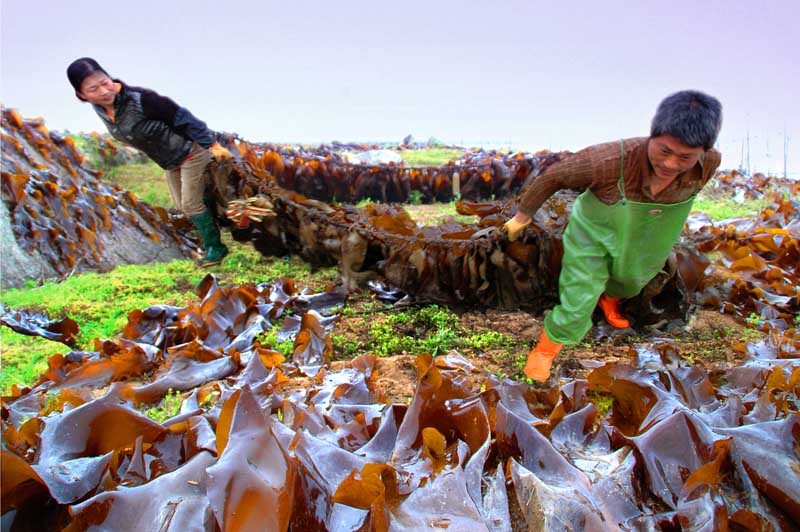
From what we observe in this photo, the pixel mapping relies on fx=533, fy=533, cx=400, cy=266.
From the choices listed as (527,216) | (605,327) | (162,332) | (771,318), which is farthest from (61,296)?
(771,318)

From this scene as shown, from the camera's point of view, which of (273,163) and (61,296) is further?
(273,163)

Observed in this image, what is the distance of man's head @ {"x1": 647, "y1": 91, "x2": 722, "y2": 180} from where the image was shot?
1761 mm

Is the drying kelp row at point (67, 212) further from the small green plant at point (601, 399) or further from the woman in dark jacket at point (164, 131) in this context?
the small green plant at point (601, 399)

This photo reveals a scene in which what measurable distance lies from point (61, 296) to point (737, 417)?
10.1 feet

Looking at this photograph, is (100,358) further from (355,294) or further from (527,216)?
(527,216)

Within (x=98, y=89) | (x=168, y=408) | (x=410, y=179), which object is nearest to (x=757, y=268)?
(x=168, y=408)

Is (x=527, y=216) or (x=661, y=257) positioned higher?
(x=527, y=216)

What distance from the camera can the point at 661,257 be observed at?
222cm

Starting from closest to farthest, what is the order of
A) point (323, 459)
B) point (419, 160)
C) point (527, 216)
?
point (323, 459), point (527, 216), point (419, 160)

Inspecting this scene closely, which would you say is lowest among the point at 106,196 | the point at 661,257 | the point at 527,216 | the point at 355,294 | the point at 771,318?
the point at 771,318

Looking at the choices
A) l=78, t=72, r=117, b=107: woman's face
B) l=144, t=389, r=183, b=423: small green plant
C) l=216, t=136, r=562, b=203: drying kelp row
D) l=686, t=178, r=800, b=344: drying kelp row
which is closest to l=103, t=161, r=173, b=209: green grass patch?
l=216, t=136, r=562, b=203: drying kelp row

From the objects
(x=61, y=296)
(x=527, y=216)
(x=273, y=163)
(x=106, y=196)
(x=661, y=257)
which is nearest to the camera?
(x=661, y=257)

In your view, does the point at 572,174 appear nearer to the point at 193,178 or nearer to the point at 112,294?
the point at 112,294

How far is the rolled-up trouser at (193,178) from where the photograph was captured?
373 centimetres
